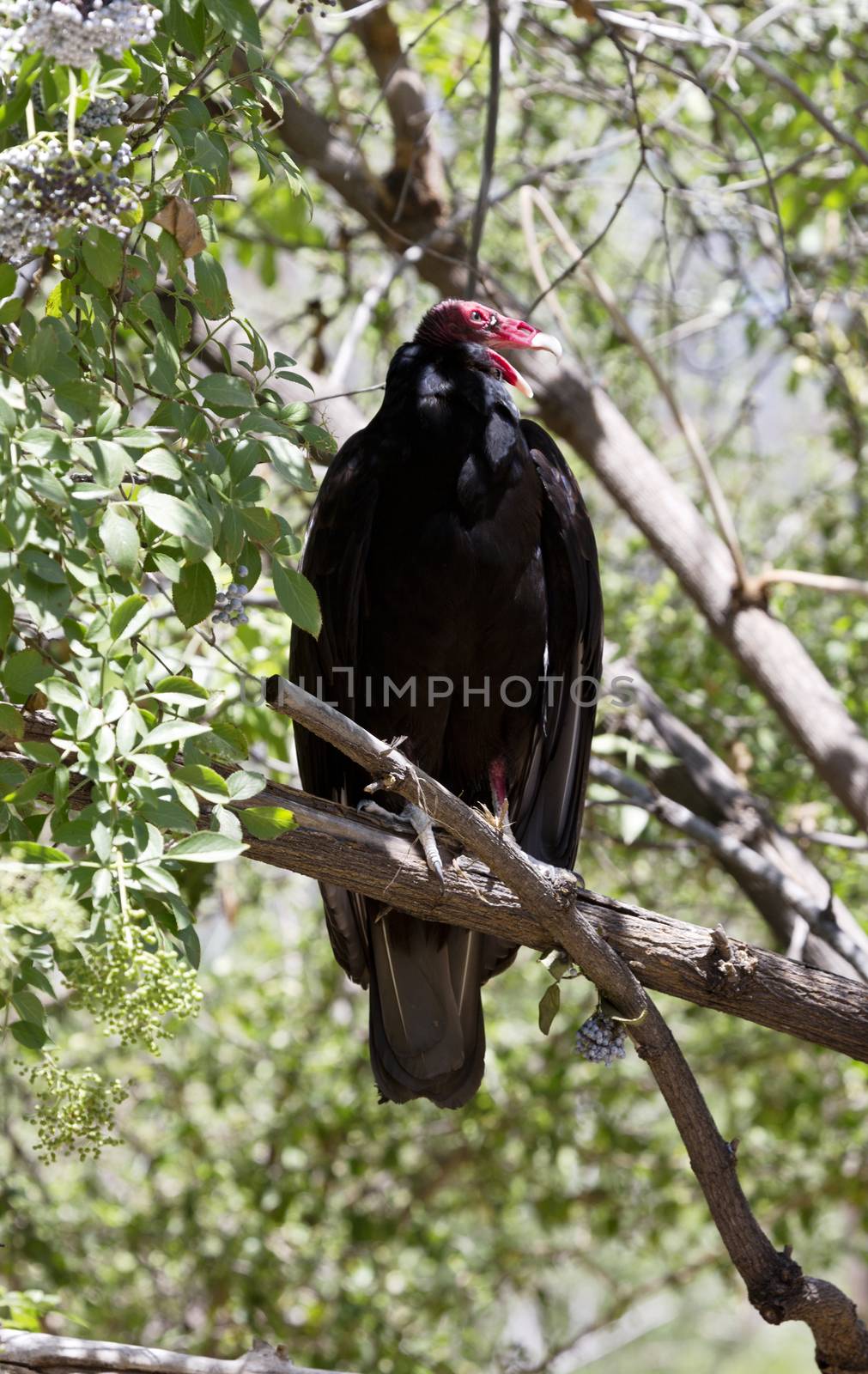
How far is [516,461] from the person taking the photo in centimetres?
291

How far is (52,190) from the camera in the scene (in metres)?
1.42

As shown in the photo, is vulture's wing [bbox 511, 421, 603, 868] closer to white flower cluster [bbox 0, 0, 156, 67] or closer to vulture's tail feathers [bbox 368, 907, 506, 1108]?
vulture's tail feathers [bbox 368, 907, 506, 1108]

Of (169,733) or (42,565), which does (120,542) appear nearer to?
(42,565)

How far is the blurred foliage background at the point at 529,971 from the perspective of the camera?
156 inches

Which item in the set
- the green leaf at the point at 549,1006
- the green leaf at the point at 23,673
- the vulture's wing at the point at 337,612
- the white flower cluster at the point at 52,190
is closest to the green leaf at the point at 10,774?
the green leaf at the point at 23,673

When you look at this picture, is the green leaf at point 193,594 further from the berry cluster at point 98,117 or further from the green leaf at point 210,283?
the berry cluster at point 98,117

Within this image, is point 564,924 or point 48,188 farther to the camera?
point 564,924

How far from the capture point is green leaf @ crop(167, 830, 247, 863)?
1487mm

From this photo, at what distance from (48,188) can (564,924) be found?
53.4 inches

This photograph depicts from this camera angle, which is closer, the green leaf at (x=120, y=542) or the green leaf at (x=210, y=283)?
the green leaf at (x=120, y=542)

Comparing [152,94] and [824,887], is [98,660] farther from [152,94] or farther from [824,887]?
[824,887]

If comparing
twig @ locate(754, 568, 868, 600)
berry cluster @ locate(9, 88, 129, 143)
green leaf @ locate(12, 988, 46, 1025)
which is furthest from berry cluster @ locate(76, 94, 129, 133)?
twig @ locate(754, 568, 868, 600)

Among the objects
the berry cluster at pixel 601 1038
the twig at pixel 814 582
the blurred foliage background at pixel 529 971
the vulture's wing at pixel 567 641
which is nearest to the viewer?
the berry cluster at pixel 601 1038

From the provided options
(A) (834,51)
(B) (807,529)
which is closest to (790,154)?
(A) (834,51)
